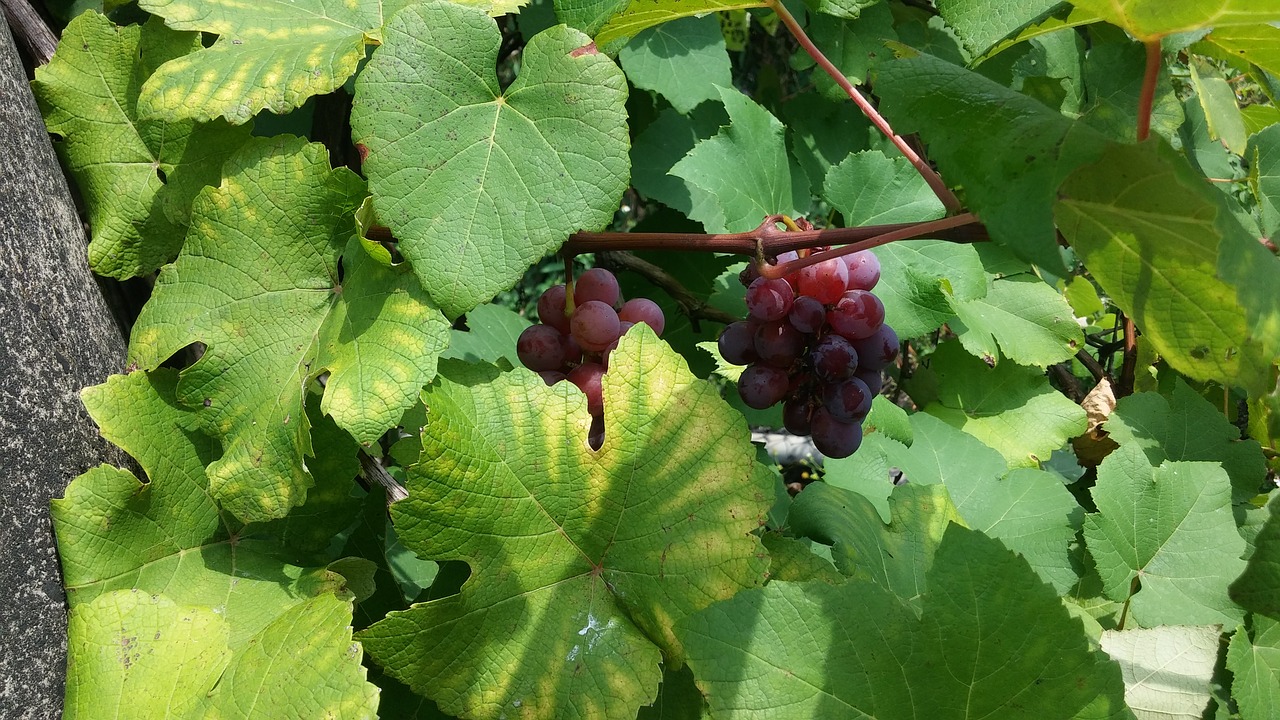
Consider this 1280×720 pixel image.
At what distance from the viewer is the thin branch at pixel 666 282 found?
4.73ft

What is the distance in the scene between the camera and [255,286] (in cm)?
94

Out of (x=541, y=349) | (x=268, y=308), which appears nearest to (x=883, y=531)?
(x=541, y=349)

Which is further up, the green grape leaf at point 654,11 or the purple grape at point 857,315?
the green grape leaf at point 654,11

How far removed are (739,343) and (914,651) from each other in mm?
405

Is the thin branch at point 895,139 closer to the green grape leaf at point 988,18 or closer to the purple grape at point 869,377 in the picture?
the green grape leaf at point 988,18

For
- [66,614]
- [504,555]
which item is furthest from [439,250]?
[66,614]

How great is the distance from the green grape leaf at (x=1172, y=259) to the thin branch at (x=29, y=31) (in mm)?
1179

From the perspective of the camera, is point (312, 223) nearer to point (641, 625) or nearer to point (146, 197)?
point (146, 197)

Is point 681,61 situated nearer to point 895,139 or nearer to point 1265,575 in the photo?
point 895,139

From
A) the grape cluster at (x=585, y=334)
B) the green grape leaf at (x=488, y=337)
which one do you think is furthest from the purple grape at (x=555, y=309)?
the green grape leaf at (x=488, y=337)

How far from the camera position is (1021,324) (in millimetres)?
1700

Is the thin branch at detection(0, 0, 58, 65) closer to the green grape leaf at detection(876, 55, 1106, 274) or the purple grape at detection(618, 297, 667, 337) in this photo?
the purple grape at detection(618, 297, 667, 337)

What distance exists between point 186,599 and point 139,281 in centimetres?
45

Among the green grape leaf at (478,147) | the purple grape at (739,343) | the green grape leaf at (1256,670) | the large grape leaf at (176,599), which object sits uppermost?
the green grape leaf at (478,147)
